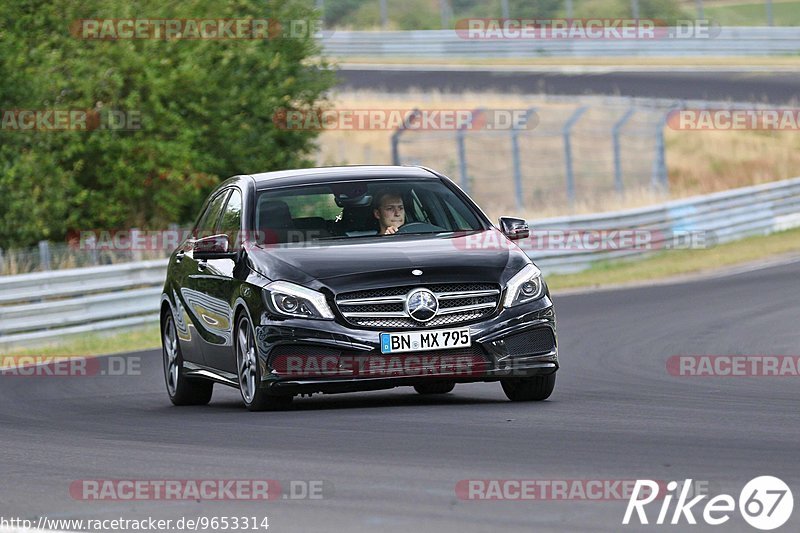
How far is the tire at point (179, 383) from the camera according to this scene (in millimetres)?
12641

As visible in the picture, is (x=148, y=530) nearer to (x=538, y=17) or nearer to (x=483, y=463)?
(x=483, y=463)

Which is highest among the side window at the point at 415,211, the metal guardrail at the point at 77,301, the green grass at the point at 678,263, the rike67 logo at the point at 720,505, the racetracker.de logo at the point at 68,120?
the rike67 logo at the point at 720,505

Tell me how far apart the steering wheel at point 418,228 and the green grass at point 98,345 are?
8581mm

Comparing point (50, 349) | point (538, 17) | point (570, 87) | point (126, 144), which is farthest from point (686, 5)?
point (50, 349)

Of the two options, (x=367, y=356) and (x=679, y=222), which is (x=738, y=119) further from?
(x=367, y=356)

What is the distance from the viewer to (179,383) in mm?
12664

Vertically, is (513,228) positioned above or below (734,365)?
above

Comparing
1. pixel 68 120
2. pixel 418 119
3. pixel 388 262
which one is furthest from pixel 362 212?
pixel 418 119

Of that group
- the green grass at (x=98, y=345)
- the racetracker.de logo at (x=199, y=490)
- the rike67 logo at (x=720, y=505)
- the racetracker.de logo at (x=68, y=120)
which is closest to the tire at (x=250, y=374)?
the racetracker.de logo at (x=199, y=490)

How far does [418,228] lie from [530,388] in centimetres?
137

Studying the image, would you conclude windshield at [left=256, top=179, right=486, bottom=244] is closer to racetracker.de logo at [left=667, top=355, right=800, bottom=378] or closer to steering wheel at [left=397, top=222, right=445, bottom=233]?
steering wheel at [left=397, top=222, right=445, bottom=233]

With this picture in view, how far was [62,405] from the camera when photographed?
12727 millimetres

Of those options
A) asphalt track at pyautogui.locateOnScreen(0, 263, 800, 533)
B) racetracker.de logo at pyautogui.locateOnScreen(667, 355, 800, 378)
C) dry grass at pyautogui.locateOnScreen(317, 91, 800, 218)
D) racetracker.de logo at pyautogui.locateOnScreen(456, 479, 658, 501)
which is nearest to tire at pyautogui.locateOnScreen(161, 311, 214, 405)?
asphalt track at pyautogui.locateOnScreen(0, 263, 800, 533)

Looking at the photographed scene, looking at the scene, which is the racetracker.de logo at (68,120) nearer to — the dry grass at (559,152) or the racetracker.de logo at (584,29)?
the dry grass at (559,152)
